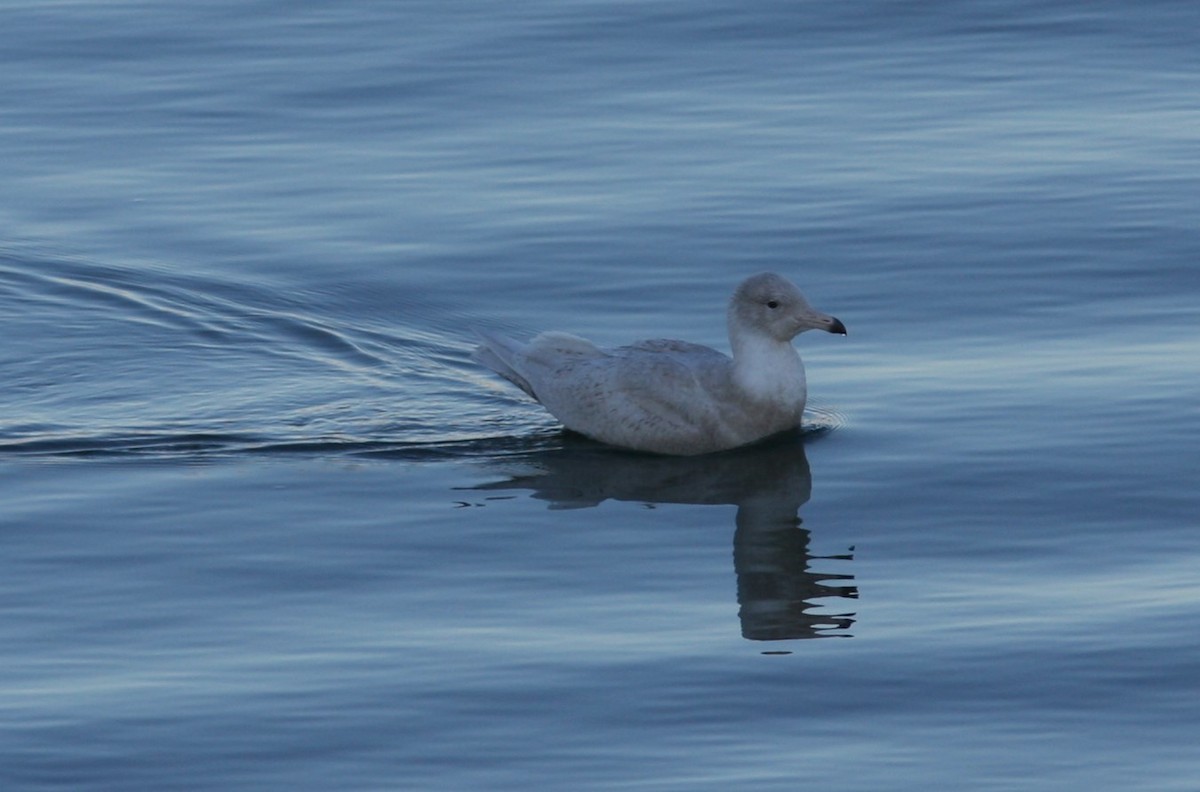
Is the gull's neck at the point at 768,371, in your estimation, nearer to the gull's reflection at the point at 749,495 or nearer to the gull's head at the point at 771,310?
the gull's head at the point at 771,310

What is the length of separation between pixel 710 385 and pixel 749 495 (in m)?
0.98

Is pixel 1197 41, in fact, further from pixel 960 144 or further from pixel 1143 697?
pixel 1143 697

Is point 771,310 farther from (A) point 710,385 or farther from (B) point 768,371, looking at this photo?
(A) point 710,385

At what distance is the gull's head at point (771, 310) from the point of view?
13.7 m

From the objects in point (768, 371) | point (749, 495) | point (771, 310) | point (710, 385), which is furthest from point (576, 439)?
point (749, 495)

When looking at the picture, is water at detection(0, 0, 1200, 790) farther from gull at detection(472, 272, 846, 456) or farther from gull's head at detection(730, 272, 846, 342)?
gull's head at detection(730, 272, 846, 342)

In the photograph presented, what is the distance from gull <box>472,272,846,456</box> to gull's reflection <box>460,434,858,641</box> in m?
0.13

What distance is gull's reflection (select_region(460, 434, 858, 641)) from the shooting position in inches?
437

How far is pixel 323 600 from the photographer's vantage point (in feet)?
36.6

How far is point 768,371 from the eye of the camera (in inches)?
538

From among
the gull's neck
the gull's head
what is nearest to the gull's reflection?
the gull's neck

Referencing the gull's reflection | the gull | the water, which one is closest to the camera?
the water

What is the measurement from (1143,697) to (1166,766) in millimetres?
707

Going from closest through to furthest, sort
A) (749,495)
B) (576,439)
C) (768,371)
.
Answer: (749,495), (768,371), (576,439)
